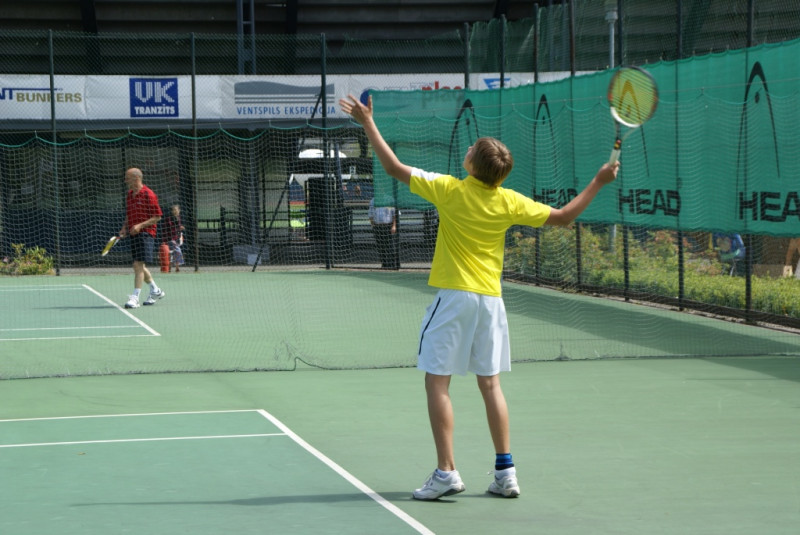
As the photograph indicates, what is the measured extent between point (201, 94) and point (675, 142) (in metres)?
11.7

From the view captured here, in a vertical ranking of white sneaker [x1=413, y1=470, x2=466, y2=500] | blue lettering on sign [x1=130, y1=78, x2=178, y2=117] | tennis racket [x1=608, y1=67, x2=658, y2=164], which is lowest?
white sneaker [x1=413, y1=470, x2=466, y2=500]

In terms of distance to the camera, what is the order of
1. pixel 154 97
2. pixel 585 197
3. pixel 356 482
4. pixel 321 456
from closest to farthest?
pixel 585 197 < pixel 356 482 < pixel 321 456 < pixel 154 97

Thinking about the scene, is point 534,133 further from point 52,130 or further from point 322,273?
point 52,130

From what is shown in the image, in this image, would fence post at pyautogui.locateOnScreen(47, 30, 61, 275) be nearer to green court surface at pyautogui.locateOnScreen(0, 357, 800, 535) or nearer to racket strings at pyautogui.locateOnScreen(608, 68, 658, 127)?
green court surface at pyautogui.locateOnScreen(0, 357, 800, 535)

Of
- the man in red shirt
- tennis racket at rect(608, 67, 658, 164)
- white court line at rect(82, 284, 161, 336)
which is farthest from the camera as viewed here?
the man in red shirt

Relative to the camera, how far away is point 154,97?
76.6ft

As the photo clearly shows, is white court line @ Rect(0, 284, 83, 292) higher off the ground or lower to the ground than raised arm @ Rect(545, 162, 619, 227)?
lower

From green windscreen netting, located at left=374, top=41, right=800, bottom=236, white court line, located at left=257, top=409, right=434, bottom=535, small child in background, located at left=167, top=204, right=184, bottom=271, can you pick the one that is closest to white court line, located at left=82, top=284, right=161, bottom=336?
small child in background, located at left=167, top=204, right=184, bottom=271

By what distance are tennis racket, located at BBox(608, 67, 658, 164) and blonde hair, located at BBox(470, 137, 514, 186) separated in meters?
0.90

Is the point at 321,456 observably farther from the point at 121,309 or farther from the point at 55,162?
the point at 55,162

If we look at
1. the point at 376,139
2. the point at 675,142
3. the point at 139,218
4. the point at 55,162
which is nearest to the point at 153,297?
the point at 139,218

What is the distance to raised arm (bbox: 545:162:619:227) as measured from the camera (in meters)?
5.61

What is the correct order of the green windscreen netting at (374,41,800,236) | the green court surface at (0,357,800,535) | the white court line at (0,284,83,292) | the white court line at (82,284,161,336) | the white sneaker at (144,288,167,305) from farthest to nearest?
1. the white court line at (0,284,83,292)
2. the white sneaker at (144,288,167,305)
3. the white court line at (82,284,161,336)
4. the green windscreen netting at (374,41,800,236)
5. the green court surface at (0,357,800,535)

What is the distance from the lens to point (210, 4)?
2739 cm
